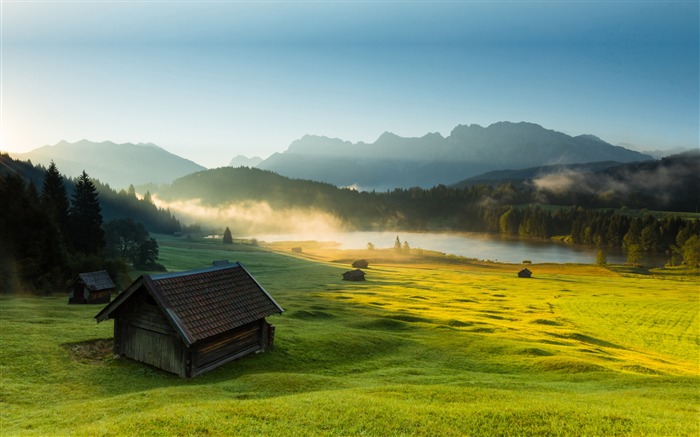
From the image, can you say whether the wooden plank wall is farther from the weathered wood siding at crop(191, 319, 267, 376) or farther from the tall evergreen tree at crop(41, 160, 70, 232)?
the tall evergreen tree at crop(41, 160, 70, 232)

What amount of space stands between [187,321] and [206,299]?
2.82 m

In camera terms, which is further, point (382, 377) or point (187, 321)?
point (382, 377)

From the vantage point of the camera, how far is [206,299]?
91.4ft

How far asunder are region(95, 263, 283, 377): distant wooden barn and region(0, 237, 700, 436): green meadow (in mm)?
1126

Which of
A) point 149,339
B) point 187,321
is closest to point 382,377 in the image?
point 187,321

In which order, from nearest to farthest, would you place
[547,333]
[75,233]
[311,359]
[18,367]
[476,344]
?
[18,367]
[311,359]
[476,344]
[547,333]
[75,233]

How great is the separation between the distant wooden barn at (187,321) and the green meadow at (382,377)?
113cm

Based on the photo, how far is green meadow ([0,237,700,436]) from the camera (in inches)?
603

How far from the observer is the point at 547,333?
4628 cm

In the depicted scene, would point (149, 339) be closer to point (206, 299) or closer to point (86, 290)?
point (206, 299)

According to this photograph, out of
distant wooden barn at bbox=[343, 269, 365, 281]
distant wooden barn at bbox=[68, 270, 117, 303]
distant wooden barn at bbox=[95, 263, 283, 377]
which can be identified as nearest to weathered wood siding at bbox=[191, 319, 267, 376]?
distant wooden barn at bbox=[95, 263, 283, 377]

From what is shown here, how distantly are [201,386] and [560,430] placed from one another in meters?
19.0

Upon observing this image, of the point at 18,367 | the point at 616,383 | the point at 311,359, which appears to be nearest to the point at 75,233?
the point at 18,367

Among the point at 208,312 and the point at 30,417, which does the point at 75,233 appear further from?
the point at 30,417
